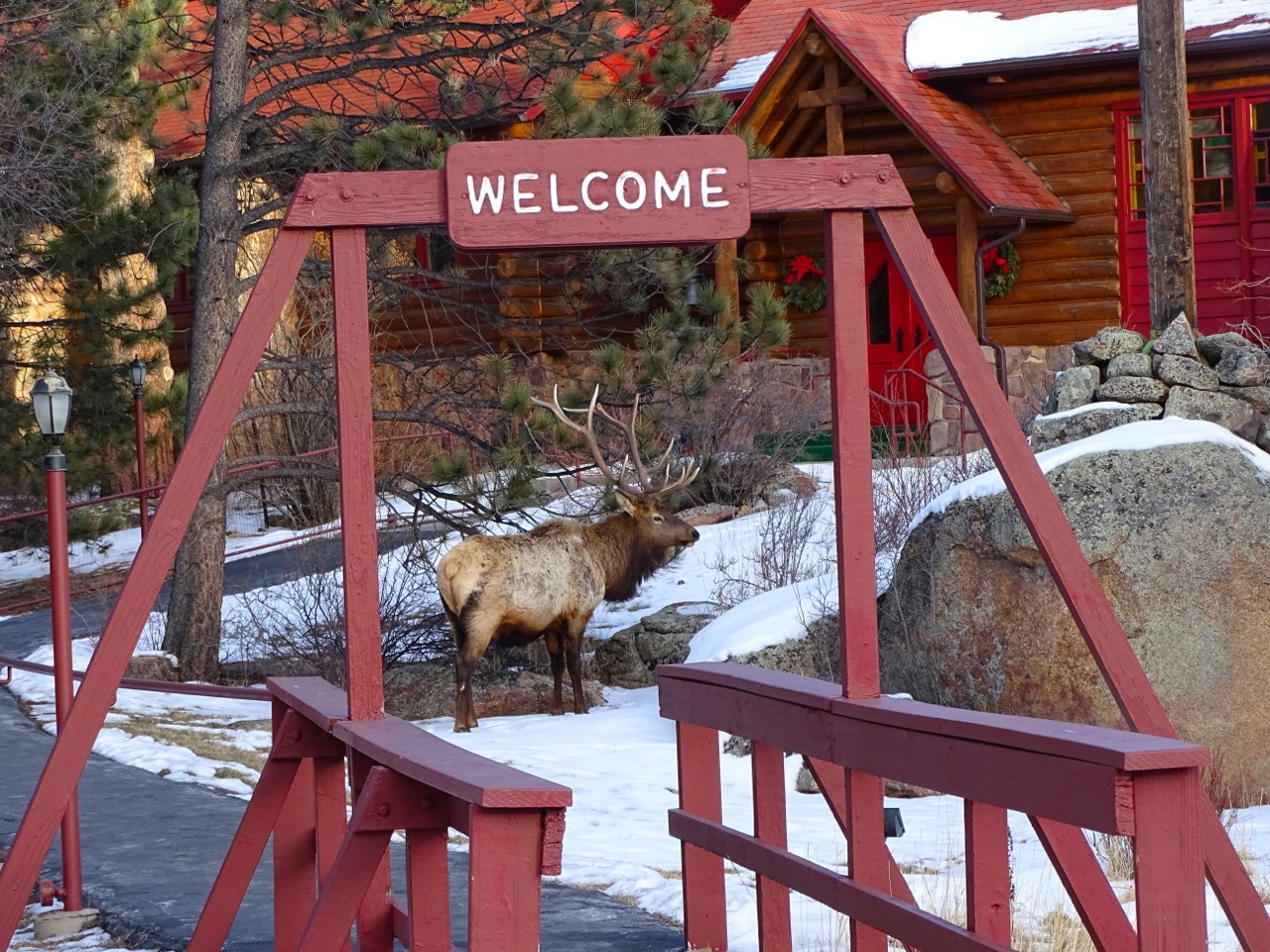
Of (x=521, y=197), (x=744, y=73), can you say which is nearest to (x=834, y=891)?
(x=521, y=197)

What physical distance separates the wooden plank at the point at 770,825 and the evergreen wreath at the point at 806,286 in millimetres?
15982

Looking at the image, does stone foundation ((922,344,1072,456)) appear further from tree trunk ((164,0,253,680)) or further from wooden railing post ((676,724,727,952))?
wooden railing post ((676,724,727,952))

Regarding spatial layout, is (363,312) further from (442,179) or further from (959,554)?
(959,554)

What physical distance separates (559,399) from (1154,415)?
166 inches

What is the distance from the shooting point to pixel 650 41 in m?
13.5

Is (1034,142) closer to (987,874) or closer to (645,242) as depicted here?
(645,242)

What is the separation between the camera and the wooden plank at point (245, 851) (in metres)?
4.67

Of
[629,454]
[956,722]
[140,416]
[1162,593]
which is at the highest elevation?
[140,416]

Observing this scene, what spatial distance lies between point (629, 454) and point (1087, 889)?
30.8 ft

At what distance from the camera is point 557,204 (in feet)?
13.5

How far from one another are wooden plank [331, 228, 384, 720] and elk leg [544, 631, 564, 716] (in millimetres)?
7894

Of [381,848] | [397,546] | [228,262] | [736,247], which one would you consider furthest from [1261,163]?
[381,848]

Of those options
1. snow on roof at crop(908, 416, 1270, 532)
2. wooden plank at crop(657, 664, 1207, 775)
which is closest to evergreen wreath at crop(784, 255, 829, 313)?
snow on roof at crop(908, 416, 1270, 532)

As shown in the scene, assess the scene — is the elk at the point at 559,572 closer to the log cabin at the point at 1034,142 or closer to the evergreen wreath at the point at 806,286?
the log cabin at the point at 1034,142
